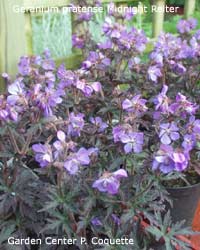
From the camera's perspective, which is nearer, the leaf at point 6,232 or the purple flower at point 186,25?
the leaf at point 6,232

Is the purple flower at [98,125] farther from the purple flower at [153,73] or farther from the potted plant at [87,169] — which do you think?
the purple flower at [153,73]

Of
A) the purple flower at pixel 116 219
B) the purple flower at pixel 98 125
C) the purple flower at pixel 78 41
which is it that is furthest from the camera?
the purple flower at pixel 78 41

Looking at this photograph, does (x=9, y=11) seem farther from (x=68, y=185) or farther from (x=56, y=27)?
(x=68, y=185)

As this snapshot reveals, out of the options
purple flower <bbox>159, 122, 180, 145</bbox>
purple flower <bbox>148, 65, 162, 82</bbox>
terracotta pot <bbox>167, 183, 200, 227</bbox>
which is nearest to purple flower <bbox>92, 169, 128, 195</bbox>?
purple flower <bbox>159, 122, 180, 145</bbox>

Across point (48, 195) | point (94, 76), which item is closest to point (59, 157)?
point (48, 195)

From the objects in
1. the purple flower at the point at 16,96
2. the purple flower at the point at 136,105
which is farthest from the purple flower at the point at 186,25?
the purple flower at the point at 16,96

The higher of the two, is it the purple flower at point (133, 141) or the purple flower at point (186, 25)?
the purple flower at point (186, 25)
